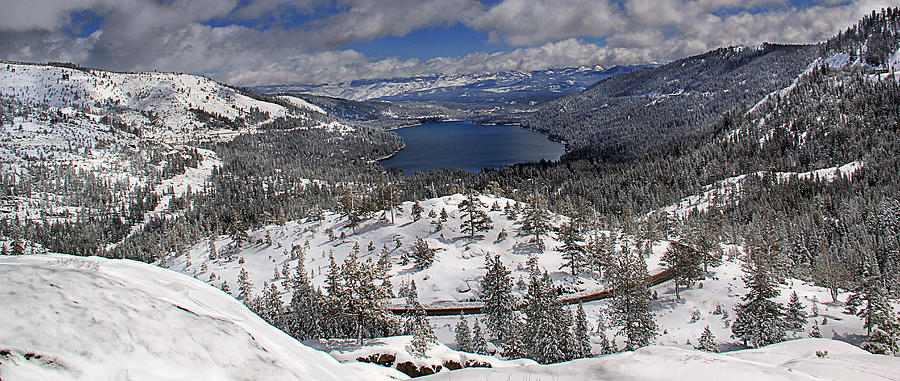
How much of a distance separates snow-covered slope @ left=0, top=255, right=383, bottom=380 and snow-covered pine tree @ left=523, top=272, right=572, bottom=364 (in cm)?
3370

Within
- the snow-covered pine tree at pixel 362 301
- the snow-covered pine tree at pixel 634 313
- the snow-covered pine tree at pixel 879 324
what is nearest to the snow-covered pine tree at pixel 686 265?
the snow-covered pine tree at pixel 634 313

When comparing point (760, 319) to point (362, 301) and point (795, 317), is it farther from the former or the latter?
point (362, 301)

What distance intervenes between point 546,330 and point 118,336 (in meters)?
40.5

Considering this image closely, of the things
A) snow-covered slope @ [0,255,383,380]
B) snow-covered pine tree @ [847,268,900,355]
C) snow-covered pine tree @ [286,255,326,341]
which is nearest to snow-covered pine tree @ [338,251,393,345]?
snow-covered pine tree @ [286,255,326,341]

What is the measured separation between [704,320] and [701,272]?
48.8 feet

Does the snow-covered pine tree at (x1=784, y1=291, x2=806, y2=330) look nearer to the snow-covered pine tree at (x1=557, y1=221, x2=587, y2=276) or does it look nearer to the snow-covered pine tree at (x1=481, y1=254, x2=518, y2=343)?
the snow-covered pine tree at (x1=481, y1=254, x2=518, y2=343)

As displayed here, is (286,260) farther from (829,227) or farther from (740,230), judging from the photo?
(829,227)

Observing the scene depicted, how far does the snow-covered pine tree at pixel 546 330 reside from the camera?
4444cm

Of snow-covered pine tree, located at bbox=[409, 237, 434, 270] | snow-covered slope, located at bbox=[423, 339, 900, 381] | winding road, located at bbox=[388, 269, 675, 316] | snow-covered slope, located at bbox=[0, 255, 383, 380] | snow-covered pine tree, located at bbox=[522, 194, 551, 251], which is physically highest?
snow-covered pine tree, located at bbox=[522, 194, 551, 251]

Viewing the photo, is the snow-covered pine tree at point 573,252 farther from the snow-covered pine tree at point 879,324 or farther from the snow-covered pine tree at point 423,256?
the snow-covered pine tree at point 879,324

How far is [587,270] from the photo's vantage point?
90.8 m

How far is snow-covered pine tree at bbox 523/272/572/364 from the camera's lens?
44441mm

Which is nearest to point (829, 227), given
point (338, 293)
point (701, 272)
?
point (701, 272)

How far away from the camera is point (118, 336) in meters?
11.4
